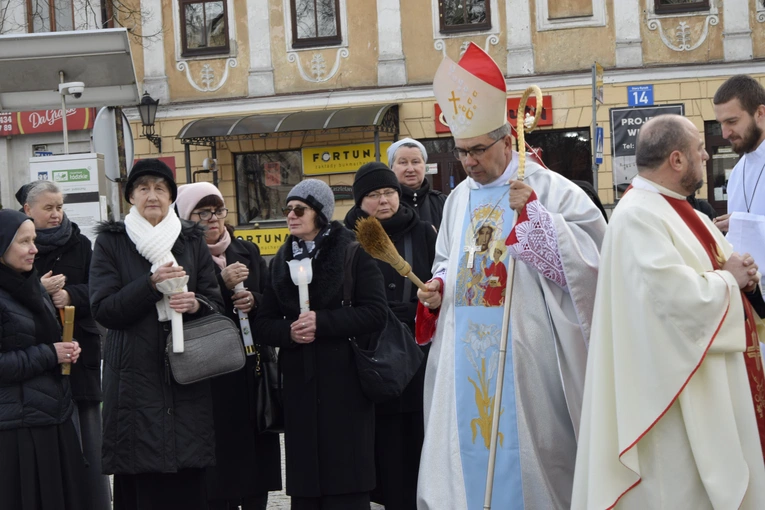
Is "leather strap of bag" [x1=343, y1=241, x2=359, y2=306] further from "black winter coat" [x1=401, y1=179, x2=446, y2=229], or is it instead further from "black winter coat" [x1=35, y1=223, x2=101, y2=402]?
"black winter coat" [x1=35, y1=223, x2=101, y2=402]

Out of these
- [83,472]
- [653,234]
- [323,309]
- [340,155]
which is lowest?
[83,472]

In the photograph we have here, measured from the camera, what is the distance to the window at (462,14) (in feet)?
67.1

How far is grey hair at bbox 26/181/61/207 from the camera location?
609cm

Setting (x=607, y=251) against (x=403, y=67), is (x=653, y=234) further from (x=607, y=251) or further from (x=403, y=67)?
(x=403, y=67)

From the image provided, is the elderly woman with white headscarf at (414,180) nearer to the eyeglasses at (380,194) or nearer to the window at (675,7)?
the eyeglasses at (380,194)

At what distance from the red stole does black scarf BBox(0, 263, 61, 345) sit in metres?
2.96

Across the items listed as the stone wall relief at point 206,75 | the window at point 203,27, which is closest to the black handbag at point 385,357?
the stone wall relief at point 206,75

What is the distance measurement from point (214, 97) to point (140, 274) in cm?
1664

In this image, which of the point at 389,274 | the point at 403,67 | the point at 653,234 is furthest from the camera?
the point at 403,67

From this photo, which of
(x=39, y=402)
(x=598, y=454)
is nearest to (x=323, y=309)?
(x=39, y=402)

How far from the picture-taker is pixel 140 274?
5156mm

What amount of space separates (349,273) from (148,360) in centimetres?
105

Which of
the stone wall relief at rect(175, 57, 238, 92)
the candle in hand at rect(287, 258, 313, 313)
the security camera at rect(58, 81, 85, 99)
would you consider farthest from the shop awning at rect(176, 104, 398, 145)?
the candle in hand at rect(287, 258, 313, 313)

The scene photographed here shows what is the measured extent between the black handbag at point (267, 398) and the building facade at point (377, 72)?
14035 mm
